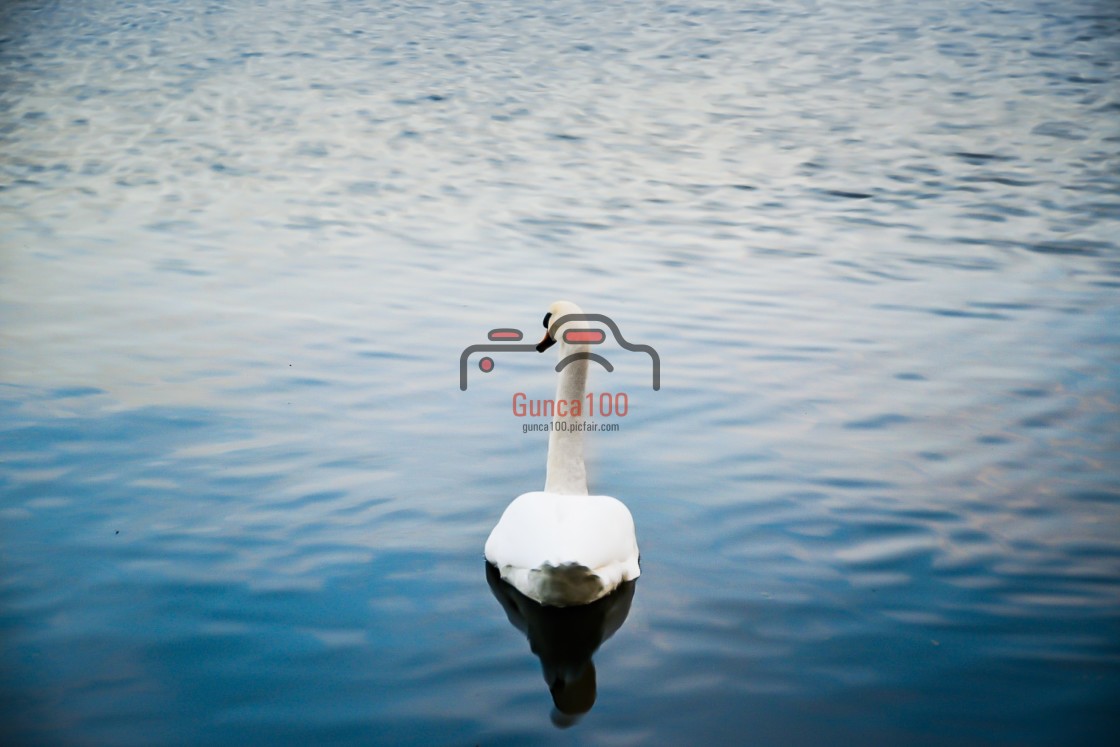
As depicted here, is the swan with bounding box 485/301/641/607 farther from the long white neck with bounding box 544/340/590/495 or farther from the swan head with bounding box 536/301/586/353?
the swan head with bounding box 536/301/586/353

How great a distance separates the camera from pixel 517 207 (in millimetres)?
16266

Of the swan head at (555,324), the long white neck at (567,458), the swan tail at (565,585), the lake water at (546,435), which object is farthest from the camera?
the swan head at (555,324)

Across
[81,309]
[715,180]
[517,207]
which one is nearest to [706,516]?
[81,309]

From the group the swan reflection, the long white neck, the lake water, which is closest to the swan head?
the long white neck

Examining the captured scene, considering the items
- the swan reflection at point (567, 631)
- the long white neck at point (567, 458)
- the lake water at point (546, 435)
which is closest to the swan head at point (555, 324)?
the long white neck at point (567, 458)

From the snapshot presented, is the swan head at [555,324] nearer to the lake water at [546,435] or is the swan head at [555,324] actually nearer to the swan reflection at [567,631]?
the lake water at [546,435]

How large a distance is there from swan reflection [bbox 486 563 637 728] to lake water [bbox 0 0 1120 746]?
25mm

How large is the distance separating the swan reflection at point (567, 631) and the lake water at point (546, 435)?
2cm

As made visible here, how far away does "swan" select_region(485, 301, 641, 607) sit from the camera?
5773 mm

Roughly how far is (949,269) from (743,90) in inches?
469

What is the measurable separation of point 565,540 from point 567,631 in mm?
489

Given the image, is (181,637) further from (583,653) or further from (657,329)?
(657,329)

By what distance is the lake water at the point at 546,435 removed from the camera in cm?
537

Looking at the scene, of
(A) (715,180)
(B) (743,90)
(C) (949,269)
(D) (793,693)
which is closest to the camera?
(D) (793,693)
